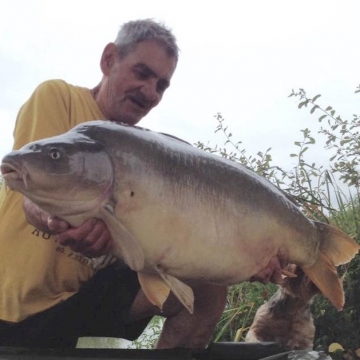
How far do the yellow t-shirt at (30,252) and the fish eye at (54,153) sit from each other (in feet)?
1.59

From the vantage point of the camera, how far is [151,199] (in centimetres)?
142

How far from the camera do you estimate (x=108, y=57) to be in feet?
7.37

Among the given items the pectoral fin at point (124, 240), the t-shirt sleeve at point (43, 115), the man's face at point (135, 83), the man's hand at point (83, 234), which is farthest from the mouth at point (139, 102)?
the pectoral fin at point (124, 240)

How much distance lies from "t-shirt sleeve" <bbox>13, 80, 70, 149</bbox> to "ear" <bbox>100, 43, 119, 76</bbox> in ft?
0.90

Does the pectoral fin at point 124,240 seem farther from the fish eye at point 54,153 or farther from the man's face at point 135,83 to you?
the man's face at point 135,83

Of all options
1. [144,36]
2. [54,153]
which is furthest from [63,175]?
[144,36]

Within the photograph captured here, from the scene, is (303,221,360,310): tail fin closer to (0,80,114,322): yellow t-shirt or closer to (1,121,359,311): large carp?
(1,121,359,311): large carp

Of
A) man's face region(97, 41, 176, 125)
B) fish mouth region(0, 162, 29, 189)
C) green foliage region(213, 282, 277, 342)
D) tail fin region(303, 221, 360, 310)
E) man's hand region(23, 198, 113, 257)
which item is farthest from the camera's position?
green foliage region(213, 282, 277, 342)

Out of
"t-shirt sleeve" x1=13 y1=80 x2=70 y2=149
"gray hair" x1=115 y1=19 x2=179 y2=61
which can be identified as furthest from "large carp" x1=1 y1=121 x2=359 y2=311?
"gray hair" x1=115 y1=19 x2=179 y2=61

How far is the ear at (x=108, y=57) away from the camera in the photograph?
223 cm

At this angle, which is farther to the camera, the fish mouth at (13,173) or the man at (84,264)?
the man at (84,264)

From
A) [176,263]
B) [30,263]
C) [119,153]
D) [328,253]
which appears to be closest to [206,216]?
[176,263]

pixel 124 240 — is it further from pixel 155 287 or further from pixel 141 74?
pixel 141 74

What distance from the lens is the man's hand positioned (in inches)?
56.3
